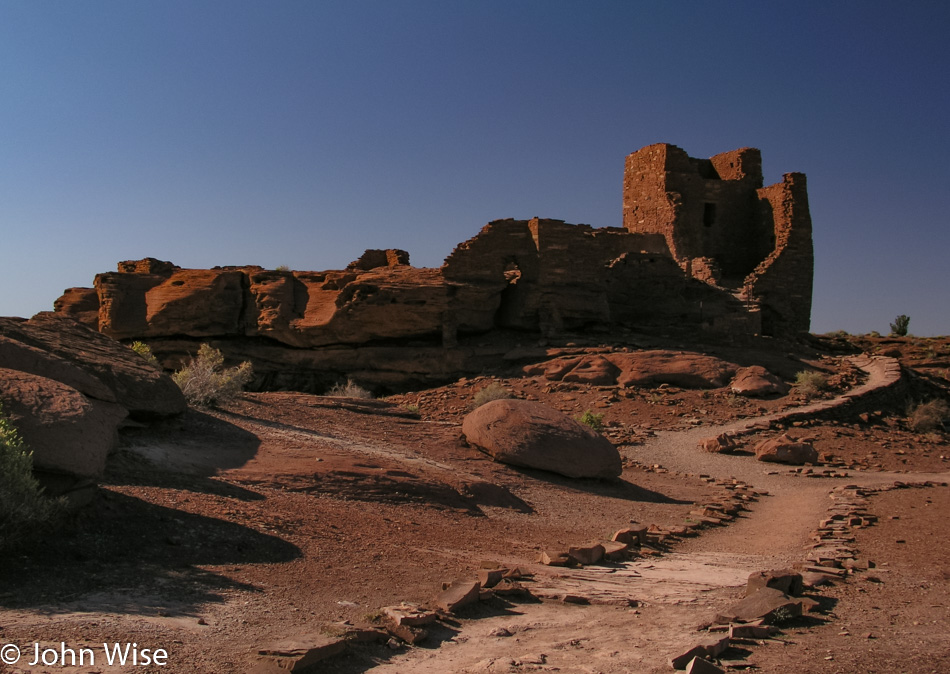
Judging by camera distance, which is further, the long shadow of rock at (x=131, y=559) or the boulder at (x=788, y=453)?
the boulder at (x=788, y=453)

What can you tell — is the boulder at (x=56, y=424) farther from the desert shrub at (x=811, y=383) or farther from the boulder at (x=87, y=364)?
the desert shrub at (x=811, y=383)

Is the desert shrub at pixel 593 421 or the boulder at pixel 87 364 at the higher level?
the boulder at pixel 87 364

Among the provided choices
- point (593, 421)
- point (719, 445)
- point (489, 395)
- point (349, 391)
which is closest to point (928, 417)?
point (719, 445)

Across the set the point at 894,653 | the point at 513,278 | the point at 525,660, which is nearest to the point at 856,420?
the point at 513,278

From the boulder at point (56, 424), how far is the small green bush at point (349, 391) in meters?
12.1

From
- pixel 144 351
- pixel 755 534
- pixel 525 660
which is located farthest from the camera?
pixel 144 351

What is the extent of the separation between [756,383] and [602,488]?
8802 millimetres

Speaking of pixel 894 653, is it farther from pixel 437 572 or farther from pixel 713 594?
pixel 437 572

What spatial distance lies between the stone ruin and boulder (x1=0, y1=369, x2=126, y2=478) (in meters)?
15.2

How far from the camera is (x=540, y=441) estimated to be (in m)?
11.6

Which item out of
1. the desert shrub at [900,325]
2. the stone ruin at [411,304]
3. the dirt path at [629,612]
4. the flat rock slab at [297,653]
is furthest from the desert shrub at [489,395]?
the desert shrub at [900,325]

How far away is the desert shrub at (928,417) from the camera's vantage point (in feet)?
59.2

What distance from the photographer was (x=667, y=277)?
2352cm

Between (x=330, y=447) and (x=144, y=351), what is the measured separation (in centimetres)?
900
